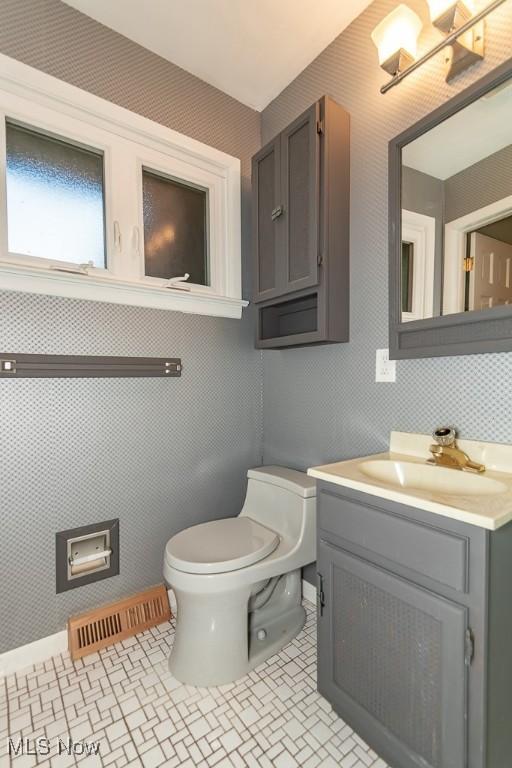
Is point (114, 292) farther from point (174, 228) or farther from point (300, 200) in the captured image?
point (300, 200)

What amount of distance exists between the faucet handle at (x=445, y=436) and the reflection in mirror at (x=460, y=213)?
392 mm

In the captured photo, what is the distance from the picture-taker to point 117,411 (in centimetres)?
166

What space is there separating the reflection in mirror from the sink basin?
0.52 meters

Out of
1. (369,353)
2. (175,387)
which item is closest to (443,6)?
(369,353)

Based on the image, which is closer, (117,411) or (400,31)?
(400,31)

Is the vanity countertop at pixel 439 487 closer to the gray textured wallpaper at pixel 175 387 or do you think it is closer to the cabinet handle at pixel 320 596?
the gray textured wallpaper at pixel 175 387

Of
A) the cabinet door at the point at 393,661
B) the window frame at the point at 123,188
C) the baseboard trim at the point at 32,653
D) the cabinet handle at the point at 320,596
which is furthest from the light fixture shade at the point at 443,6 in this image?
the baseboard trim at the point at 32,653

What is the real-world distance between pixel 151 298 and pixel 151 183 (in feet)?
1.90

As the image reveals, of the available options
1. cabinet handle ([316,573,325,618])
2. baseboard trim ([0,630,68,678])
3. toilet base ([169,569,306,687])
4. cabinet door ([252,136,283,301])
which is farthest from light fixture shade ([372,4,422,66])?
baseboard trim ([0,630,68,678])

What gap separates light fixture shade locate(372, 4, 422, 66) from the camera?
4.20 ft

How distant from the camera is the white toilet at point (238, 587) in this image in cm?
134

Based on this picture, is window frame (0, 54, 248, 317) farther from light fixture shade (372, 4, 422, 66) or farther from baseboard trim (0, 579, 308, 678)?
baseboard trim (0, 579, 308, 678)

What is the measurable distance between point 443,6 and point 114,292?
4.95ft

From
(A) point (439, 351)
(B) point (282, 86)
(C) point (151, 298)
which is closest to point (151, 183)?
(C) point (151, 298)
